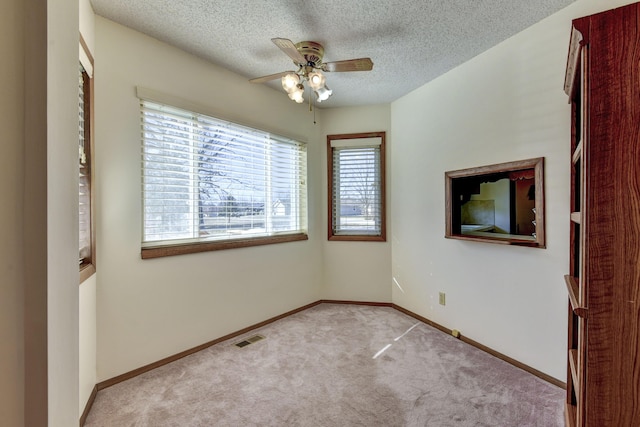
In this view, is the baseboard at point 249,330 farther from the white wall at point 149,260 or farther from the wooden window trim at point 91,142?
the wooden window trim at point 91,142

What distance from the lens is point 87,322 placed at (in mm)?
1916

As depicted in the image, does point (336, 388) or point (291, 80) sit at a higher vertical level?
point (291, 80)

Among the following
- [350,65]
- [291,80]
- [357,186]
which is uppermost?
[350,65]

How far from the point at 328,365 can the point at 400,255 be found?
5.77 feet

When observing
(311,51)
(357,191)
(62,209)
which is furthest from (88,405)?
(357,191)

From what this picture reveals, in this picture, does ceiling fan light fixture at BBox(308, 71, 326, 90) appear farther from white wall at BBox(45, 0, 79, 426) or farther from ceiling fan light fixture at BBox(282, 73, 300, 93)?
white wall at BBox(45, 0, 79, 426)

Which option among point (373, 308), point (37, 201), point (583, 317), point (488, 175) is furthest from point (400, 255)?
point (37, 201)

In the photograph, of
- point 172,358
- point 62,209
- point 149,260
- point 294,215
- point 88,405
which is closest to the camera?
point 62,209

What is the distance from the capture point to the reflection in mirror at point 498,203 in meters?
2.29

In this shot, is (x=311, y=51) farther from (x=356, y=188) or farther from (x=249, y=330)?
(x=249, y=330)

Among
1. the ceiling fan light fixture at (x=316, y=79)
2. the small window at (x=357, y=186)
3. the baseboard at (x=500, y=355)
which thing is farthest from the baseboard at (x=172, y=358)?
the ceiling fan light fixture at (x=316, y=79)

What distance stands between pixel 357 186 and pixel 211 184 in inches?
76.3

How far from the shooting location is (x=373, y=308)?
12.5 ft

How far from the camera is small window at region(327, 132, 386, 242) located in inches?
156
